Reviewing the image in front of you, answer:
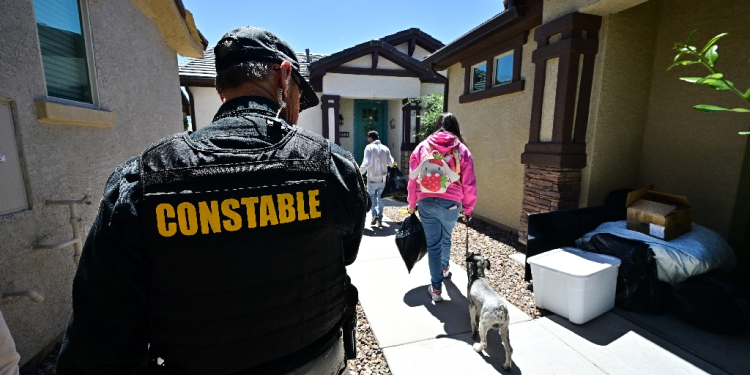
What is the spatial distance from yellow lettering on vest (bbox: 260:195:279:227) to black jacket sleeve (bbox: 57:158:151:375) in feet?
1.09

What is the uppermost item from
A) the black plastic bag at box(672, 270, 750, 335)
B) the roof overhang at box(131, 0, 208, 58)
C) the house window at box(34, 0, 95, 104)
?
the roof overhang at box(131, 0, 208, 58)

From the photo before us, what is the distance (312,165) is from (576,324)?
9.97 feet

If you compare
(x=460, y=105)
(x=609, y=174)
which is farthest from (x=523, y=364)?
(x=460, y=105)

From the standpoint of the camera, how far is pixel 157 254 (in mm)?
911

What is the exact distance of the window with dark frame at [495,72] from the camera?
508 centimetres

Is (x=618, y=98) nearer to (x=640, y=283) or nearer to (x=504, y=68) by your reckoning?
(x=504, y=68)

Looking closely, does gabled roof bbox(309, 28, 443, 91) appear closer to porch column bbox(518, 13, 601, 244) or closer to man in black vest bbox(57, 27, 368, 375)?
A: porch column bbox(518, 13, 601, 244)

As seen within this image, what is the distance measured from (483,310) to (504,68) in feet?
15.2

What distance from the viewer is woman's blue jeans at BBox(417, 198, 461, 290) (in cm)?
312

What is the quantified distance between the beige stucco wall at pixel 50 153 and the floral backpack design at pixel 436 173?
2.92 m

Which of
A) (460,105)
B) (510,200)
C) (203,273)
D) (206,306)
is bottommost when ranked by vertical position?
(510,200)

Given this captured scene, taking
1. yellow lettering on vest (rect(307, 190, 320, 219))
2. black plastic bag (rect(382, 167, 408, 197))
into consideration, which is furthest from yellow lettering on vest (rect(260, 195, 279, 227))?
black plastic bag (rect(382, 167, 408, 197))

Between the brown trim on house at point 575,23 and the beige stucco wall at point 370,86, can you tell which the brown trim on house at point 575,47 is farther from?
the beige stucco wall at point 370,86

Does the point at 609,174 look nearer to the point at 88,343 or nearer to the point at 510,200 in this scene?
the point at 510,200
